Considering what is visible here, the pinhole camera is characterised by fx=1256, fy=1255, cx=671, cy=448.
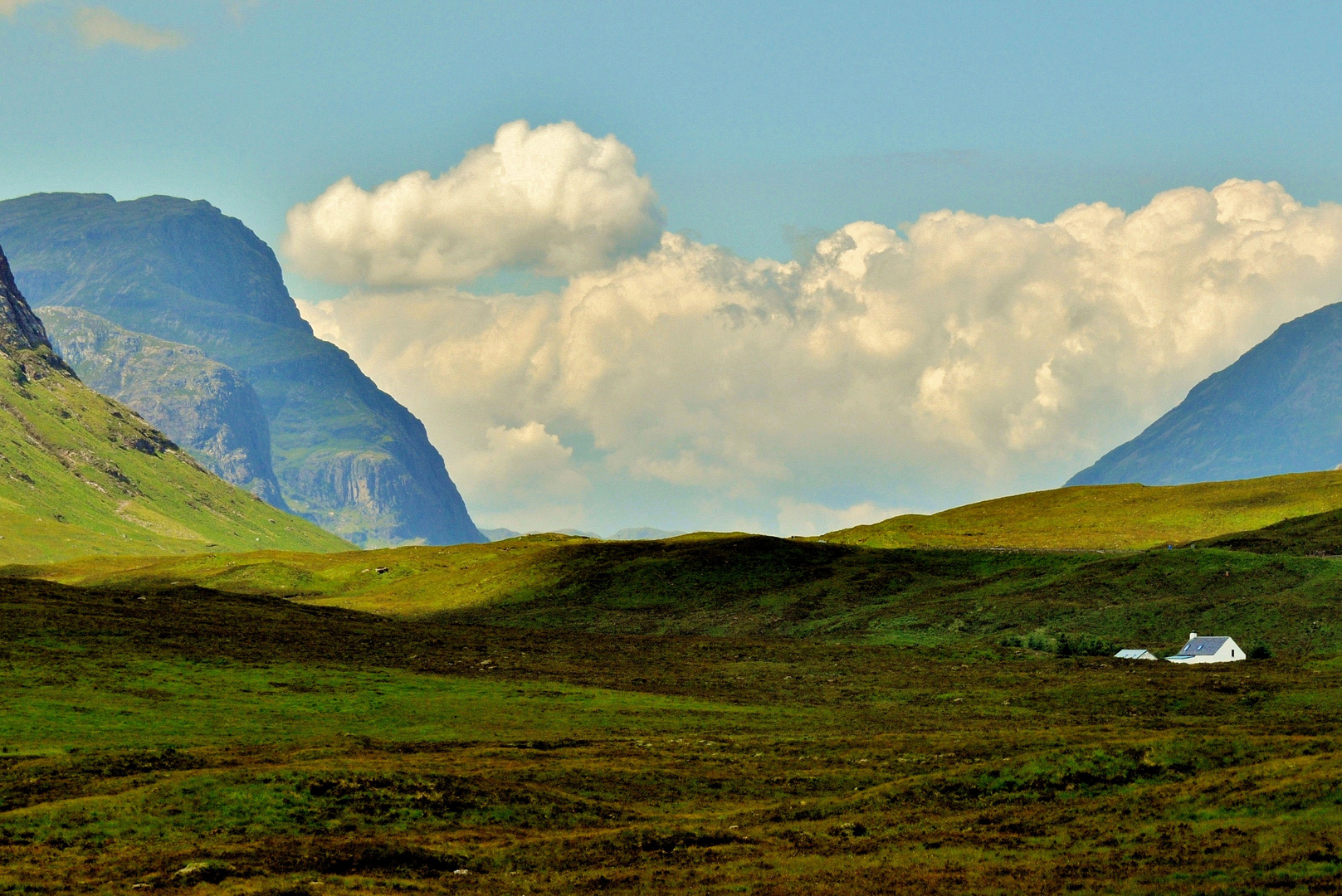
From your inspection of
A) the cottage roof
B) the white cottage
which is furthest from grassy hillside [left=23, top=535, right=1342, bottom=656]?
the cottage roof

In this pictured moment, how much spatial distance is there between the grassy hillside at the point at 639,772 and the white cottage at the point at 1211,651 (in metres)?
5.50

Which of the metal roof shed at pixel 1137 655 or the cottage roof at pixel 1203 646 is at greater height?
the cottage roof at pixel 1203 646

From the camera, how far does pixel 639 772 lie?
71.6 metres

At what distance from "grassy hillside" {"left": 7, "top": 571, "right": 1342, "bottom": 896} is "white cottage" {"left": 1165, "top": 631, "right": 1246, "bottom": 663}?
5.50m

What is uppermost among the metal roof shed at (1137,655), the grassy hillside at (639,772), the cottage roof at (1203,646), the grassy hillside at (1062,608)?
the grassy hillside at (1062,608)

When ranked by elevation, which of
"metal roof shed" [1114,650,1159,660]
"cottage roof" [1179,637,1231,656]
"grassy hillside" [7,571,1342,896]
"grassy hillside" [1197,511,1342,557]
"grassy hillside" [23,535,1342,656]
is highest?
"grassy hillside" [1197,511,1342,557]

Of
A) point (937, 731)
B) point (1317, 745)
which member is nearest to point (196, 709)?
point (937, 731)

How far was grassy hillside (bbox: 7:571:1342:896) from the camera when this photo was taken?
45125mm

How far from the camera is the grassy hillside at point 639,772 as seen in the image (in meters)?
45.1

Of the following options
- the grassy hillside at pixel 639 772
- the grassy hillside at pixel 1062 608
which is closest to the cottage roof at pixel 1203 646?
the grassy hillside at pixel 1062 608

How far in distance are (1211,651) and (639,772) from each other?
79.0m

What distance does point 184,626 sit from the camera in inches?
5502

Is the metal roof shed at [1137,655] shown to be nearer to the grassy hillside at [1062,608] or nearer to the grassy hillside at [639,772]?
the grassy hillside at [1062,608]

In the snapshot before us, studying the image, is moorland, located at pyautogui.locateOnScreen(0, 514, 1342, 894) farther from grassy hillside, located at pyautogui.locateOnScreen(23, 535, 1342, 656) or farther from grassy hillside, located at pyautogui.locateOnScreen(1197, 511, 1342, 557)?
grassy hillside, located at pyautogui.locateOnScreen(1197, 511, 1342, 557)
